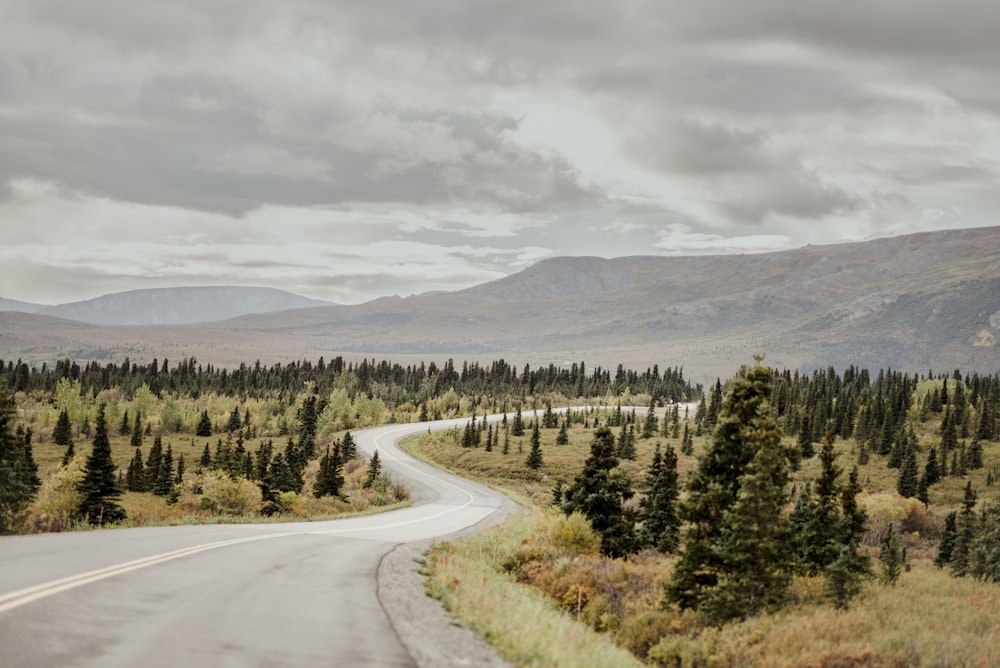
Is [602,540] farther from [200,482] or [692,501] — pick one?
[200,482]

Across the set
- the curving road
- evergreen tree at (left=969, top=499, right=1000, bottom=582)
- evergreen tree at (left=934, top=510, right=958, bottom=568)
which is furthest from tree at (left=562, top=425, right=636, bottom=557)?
evergreen tree at (left=934, top=510, right=958, bottom=568)

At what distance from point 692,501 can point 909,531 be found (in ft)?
164

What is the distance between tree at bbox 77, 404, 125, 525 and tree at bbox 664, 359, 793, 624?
36148 mm

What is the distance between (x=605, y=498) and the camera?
2695 cm

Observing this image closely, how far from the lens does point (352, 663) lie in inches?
328

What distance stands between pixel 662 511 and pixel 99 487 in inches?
1388

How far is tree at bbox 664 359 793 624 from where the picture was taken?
58.6 ft

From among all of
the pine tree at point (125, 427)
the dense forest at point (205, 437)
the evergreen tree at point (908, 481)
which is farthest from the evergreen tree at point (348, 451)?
the pine tree at point (125, 427)

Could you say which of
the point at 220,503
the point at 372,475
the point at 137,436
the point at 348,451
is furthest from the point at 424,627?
the point at 137,436

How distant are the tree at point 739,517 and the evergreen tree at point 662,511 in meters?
12.6

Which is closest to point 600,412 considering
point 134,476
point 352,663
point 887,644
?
point 134,476

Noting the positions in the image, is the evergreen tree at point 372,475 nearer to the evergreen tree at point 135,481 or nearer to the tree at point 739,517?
the evergreen tree at point 135,481

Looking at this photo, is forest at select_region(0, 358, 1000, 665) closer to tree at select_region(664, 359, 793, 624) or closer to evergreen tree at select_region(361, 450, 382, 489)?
tree at select_region(664, 359, 793, 624)

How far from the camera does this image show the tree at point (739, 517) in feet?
58.6
